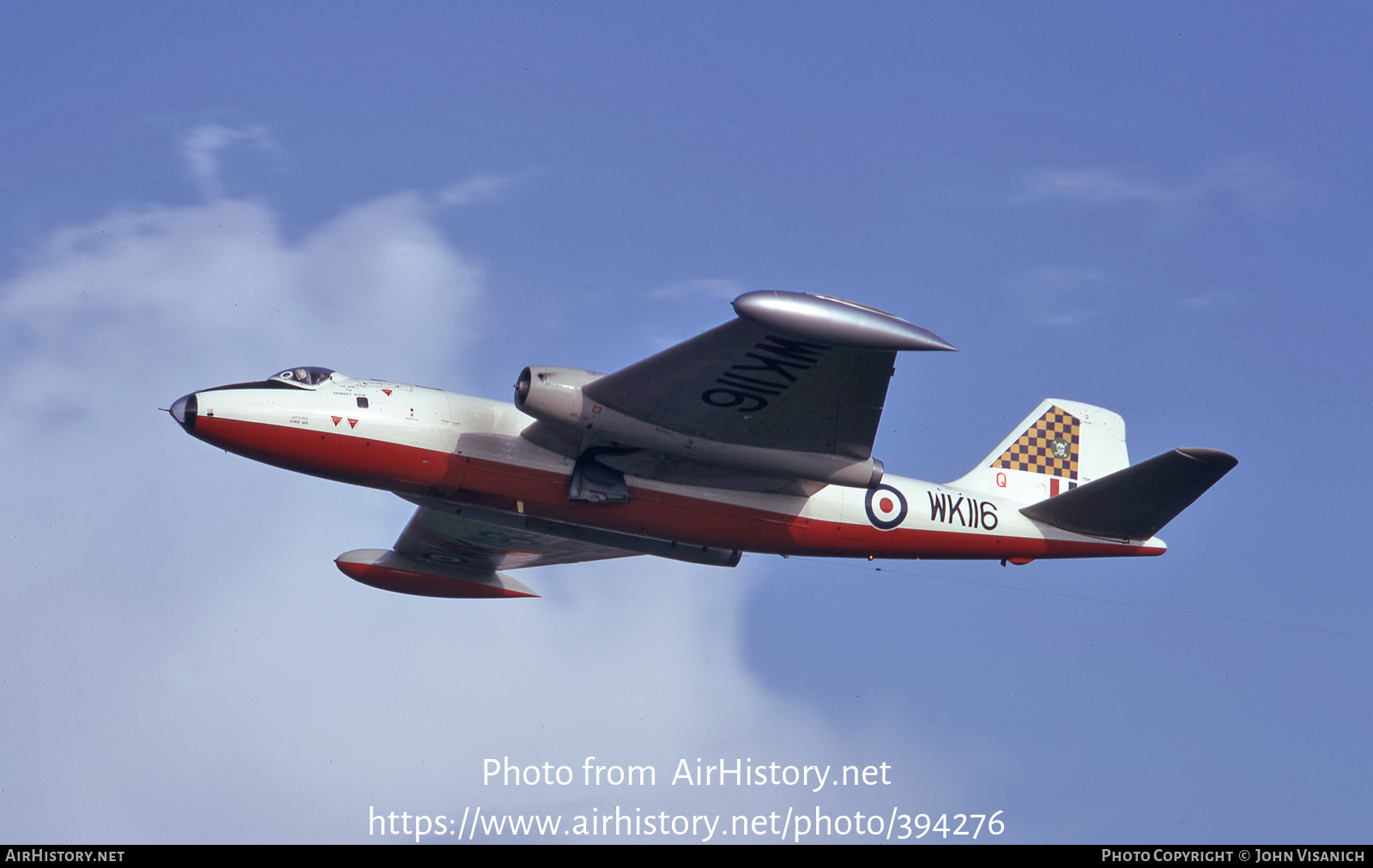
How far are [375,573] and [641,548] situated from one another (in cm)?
698

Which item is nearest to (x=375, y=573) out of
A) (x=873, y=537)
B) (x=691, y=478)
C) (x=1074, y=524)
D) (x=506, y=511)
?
(x=506, y=511)

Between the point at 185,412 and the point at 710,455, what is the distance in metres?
8.35

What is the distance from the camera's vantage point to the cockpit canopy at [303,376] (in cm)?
2153

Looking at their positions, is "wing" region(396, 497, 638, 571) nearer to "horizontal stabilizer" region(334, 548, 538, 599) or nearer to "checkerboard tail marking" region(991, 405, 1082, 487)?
"horizontal stabilizer" region(334, 548, 538, 599)

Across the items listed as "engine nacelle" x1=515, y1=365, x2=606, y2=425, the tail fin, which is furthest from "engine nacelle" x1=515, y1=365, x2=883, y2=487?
the tail fin

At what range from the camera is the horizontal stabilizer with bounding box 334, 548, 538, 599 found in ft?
92.1

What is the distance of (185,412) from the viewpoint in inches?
822

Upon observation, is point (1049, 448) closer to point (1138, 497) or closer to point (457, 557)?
point (1138, 497)

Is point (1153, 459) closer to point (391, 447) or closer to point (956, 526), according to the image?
point (956, 526)

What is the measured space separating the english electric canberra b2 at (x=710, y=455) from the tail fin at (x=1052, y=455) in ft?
2.99

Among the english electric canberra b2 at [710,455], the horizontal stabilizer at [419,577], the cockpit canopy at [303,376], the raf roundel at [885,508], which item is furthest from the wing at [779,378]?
the horizontal stabilizer at [419,577]

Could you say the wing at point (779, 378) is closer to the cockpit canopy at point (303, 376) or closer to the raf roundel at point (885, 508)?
the raf roundel at point (885, 508)

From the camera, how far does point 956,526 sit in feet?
79.9

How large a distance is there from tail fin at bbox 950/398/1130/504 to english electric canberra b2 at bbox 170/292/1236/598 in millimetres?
912
